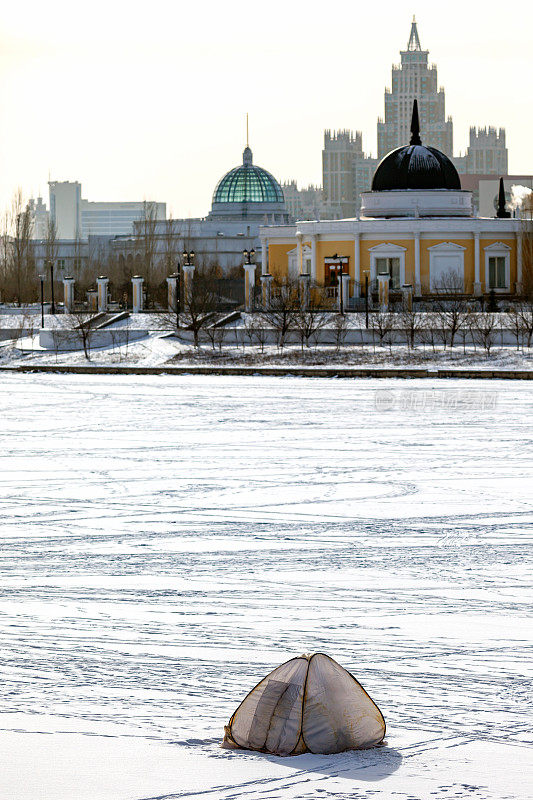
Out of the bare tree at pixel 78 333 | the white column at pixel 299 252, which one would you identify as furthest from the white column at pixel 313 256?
the bare tree at pixel 78 333

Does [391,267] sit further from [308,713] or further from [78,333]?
[308,713]

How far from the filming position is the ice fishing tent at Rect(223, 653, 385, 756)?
5836 mm

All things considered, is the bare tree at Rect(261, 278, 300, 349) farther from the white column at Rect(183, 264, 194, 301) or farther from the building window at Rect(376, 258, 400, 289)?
the building window at Rect(376, 258, 400, 289)

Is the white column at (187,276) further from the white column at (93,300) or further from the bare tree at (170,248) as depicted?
the bare tree at (170,248)

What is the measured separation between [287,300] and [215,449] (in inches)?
994

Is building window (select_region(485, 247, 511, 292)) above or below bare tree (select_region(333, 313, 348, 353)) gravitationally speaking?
above

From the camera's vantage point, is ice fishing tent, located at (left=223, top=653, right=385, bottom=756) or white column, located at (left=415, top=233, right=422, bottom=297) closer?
ice fishing tent, located at (left=223, top=653, right=385, bottom=756)

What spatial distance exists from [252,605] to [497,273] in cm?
4082

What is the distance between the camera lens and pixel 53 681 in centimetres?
695

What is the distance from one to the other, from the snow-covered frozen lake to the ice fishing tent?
9 centimetres

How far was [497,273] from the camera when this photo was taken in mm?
47906

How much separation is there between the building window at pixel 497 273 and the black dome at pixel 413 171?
3708 mm

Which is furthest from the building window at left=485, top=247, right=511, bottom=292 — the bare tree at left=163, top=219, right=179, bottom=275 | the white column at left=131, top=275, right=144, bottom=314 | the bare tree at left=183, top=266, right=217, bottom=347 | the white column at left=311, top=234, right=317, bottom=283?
the bare tree at left=163, top=219, right=179, bottom=275

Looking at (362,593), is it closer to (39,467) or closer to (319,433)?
(39,467)
